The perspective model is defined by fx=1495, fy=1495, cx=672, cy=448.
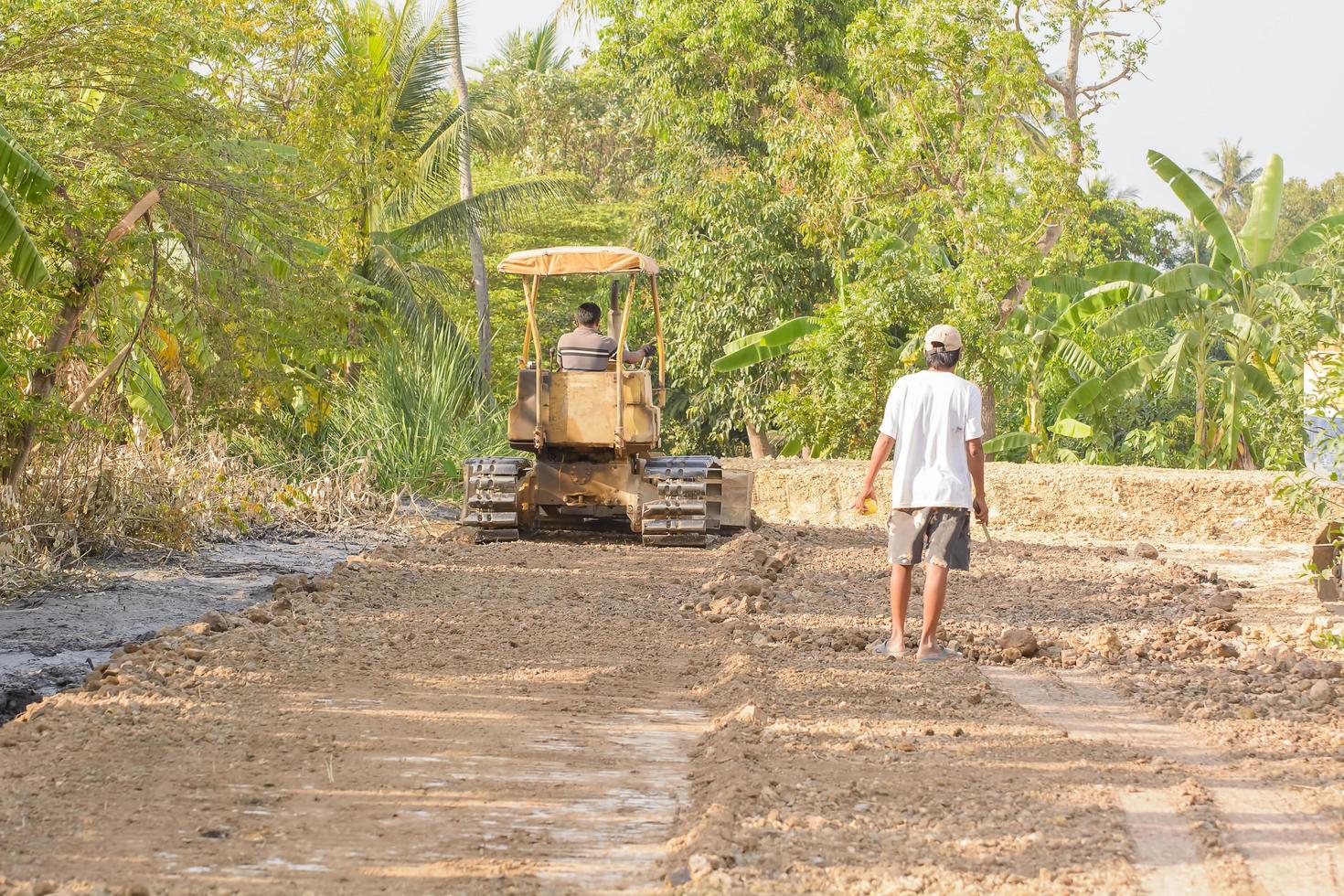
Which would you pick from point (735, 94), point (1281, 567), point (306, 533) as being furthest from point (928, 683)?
point (735, 94)

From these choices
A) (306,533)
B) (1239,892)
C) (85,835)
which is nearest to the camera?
(1239,892)

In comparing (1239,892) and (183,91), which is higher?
(183,91)

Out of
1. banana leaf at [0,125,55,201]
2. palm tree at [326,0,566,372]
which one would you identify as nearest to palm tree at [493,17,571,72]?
palm tree at [326,0,566,372]

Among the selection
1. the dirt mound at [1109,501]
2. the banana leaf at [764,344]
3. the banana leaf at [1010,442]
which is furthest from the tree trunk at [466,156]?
the dirt mound at [1109,501]

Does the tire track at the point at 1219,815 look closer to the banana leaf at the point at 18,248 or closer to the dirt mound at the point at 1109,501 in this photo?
the banana leaf at the point at 18,248

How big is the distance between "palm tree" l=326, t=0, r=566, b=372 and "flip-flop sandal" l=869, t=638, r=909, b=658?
17.0 m

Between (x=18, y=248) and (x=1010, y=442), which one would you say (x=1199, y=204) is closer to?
(x=1010, y=442)

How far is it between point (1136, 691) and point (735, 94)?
2218 cm

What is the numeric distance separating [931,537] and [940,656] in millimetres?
638

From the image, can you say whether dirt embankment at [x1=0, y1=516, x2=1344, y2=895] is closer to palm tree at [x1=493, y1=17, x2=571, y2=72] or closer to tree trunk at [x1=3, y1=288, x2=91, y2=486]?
tree trunk at [x1=3, y1=288, x2=91, y2=486]

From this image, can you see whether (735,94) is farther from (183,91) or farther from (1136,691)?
(1136,691)

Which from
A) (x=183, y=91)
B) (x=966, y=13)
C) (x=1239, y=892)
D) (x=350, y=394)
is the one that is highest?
(x=966, y=13)

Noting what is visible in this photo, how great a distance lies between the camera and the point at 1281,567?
13445mm

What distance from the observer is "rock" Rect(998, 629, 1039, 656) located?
320 inches
